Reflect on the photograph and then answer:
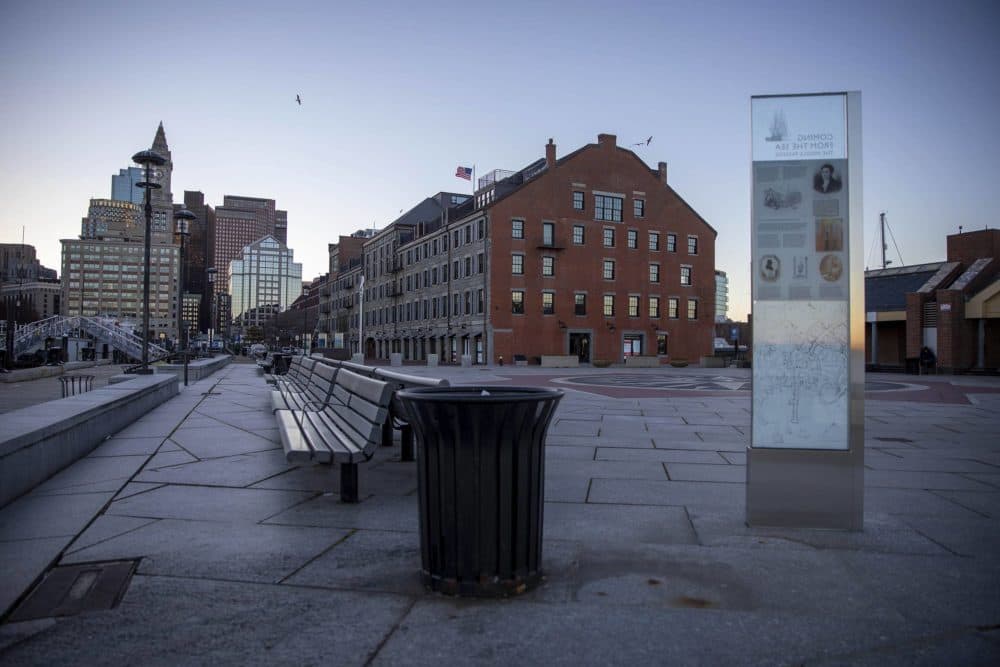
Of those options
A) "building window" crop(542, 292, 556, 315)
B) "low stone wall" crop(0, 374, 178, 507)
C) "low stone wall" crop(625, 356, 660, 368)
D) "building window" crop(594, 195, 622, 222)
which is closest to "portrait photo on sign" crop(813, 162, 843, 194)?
"low stone wall" crop(0, 374, 178, 507)

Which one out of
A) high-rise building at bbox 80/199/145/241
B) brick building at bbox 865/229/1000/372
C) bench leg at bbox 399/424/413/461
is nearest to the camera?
bench leg at bbox 399/424/413/461

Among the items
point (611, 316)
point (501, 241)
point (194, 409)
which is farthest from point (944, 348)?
point (194, 409)

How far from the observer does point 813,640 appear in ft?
10.1

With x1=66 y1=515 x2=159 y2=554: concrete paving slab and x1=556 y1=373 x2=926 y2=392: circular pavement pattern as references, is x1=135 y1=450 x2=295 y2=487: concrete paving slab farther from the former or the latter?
x1=556 y1=373 x2=926 y2=392: circular pavement pattern

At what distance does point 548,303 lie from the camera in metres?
54.9

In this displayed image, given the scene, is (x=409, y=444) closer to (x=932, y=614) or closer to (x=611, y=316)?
(x=932, y=614)

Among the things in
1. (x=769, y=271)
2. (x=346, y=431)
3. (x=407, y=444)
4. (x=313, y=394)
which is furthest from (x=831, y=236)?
(x=313, y=394)

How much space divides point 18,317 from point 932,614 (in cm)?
12247

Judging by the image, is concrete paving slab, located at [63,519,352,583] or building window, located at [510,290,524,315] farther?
building window, located at [510,290,524,315]

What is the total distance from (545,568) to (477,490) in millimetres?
849

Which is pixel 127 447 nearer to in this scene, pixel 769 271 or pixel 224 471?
pixel 224 471

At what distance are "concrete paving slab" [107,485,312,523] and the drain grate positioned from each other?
113 cm

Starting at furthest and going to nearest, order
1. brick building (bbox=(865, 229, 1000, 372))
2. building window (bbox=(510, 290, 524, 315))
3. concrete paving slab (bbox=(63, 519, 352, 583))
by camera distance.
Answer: building window (bbox=(510, 290, 524, 315)) < brick building (bbox=(865, 229, 1000, 372)) < concrete paving slab (bbox=(63, 519, 352, 583))

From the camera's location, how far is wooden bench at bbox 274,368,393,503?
518 cm
